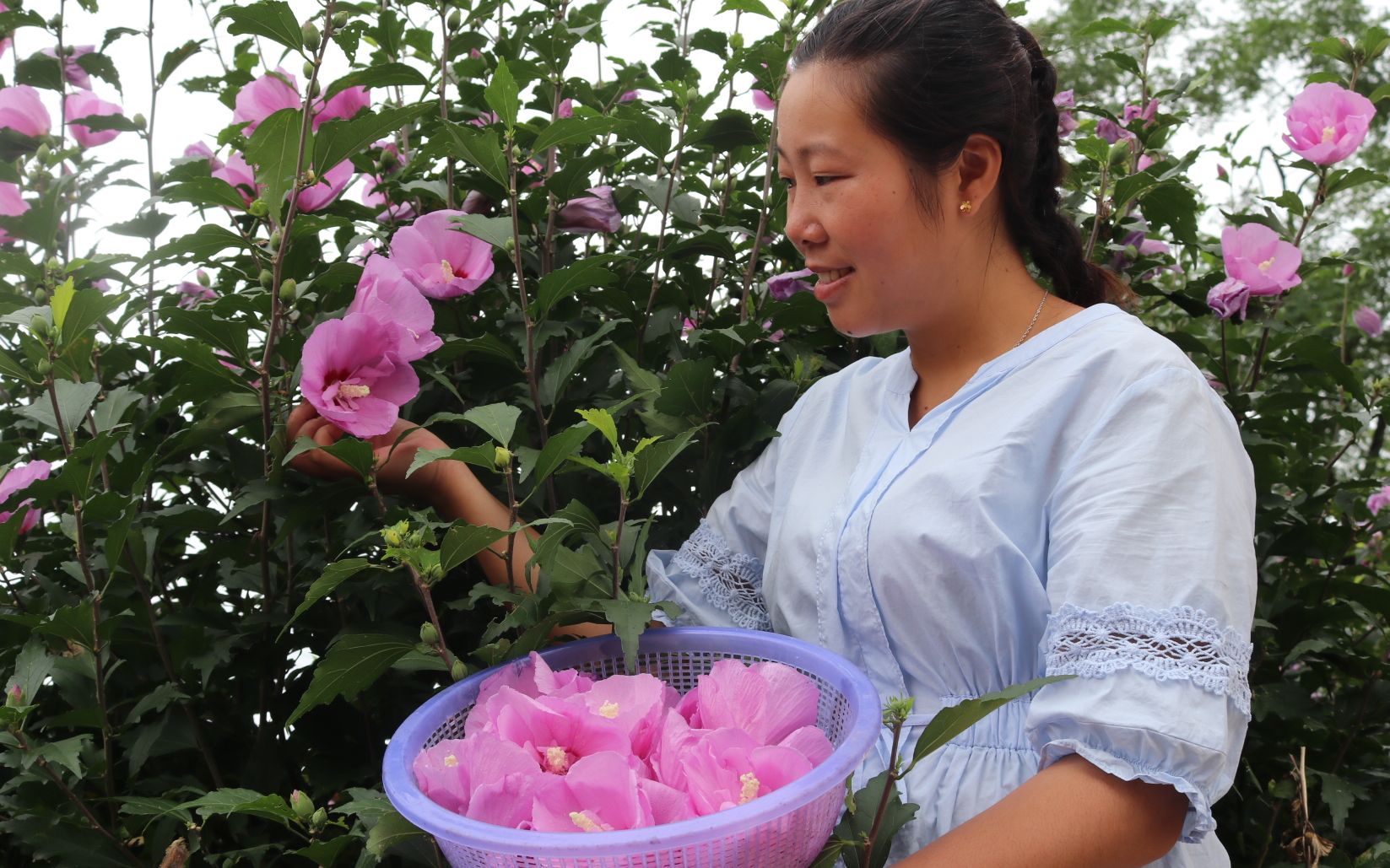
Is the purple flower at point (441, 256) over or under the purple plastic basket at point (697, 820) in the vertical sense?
over

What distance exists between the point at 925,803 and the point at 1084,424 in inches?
14.0

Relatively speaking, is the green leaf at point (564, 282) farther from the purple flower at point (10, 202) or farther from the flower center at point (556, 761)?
the purple flower at point (10, 202)

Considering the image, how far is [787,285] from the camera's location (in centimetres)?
143

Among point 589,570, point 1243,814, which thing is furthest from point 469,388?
point 1243,814

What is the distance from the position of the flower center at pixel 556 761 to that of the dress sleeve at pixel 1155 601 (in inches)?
14.5

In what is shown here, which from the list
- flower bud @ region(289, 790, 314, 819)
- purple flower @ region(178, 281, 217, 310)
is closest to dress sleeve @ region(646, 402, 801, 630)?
flower bud @ region(289, 790, 314, 819)

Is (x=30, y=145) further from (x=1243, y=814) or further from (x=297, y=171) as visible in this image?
(x=1243, y=814)

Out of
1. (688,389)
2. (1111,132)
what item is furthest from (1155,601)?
(1111,132)

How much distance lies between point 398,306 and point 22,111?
77 cm

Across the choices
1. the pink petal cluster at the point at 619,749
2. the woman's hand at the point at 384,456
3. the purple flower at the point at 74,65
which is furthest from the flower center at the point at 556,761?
the purple flower at the point at 74,65

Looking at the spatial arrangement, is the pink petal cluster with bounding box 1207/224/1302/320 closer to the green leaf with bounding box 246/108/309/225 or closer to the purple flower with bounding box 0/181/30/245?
the green leaf with bounding box 246/108/309/225

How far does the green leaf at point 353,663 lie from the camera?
96cm

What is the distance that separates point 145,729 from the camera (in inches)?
47.3

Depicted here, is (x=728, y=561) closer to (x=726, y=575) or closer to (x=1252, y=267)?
(x=726, y=575)
